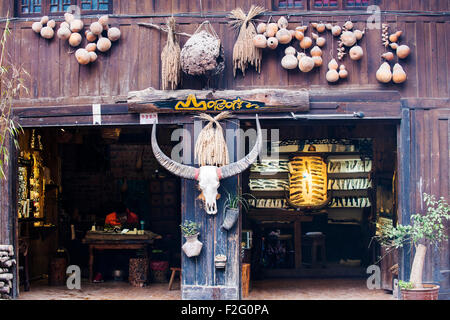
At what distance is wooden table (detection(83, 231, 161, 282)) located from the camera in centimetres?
1177

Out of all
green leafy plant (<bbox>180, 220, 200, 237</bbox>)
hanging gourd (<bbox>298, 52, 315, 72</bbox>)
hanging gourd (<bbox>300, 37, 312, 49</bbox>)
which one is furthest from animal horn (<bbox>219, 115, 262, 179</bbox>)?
hanging gourd (<bbox>300, 37, 312, 49</bbox>)

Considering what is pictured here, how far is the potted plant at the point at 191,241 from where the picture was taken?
9.66 metres

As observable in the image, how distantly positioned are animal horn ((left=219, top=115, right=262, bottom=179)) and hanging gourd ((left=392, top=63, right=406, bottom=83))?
7.69ft

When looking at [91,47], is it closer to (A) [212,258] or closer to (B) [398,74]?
(A) [212,258]

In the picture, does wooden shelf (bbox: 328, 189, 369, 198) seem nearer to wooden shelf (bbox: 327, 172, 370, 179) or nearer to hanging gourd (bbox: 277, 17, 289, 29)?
wooden shelf (bbox: 327, 172, 370, 179)

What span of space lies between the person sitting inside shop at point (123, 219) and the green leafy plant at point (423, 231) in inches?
211

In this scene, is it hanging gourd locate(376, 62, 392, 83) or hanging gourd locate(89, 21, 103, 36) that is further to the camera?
hanging gourd locate(89, 21, 103, 36)

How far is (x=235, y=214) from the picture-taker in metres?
9.68

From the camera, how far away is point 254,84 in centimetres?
1004

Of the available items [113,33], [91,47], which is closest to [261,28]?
[113,33]

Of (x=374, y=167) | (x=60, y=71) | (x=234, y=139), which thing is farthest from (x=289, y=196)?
(x=60, y=71)

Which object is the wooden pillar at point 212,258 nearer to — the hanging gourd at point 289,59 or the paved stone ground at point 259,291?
the paved stone ground at point 259,291

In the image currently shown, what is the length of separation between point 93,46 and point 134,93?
3.50 feet

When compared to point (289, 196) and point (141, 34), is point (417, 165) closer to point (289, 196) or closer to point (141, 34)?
point (289, 196)
